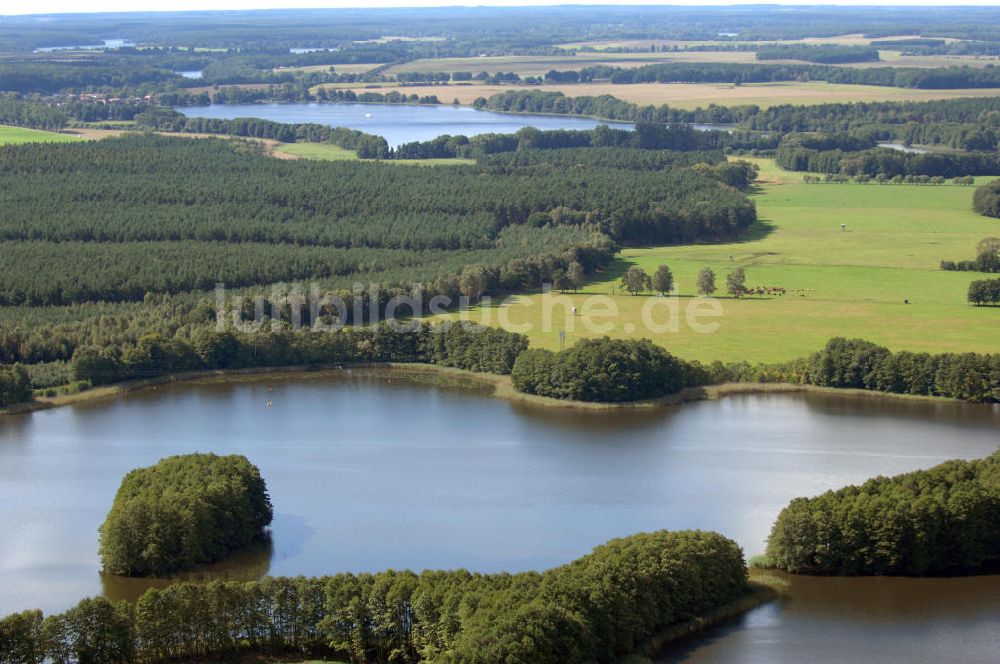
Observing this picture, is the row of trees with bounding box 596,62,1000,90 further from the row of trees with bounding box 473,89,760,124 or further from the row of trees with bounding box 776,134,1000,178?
the row of trees with bounding box 776,134,1000,178

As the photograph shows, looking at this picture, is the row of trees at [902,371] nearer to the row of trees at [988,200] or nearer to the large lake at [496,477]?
the large lake at [496,477]

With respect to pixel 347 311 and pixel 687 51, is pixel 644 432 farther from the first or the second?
pixel 687 51

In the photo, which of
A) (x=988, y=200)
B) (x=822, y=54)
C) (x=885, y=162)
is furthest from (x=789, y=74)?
(x=988, y=200)

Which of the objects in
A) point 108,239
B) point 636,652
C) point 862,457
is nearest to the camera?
point 636,652

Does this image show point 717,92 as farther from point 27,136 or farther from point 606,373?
point 606,373

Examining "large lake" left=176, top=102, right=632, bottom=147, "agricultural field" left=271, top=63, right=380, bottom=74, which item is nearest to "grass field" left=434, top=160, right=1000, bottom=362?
"large lake" left=176, top=102, right=632, bottom=147

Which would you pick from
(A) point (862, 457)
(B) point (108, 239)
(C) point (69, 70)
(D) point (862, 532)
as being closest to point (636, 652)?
(D) point (862, 532)

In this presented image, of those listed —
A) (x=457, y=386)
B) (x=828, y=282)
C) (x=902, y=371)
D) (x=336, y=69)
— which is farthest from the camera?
(x=336, y=69)
